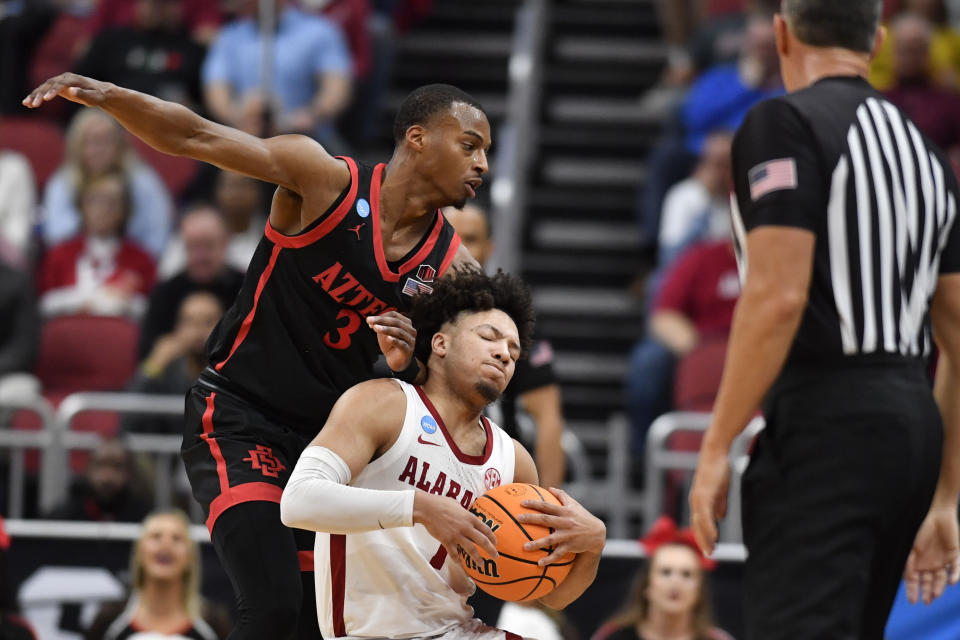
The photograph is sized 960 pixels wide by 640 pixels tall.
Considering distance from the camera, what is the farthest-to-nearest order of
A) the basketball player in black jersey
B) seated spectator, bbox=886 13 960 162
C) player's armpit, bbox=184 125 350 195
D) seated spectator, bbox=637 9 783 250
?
1. seated spectator, bbox=637 9 783 250
2. seated spectator, bbox=886 13 960 162
3. the basketball player in black jersey
4. player's armpit, bbox=184 125 350 195

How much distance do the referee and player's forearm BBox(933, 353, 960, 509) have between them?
8 cm

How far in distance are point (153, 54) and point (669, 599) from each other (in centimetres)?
631

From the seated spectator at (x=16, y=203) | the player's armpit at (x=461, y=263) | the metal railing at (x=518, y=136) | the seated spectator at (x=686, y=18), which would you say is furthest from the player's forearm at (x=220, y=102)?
the player's armpit at (x=461, y=263)

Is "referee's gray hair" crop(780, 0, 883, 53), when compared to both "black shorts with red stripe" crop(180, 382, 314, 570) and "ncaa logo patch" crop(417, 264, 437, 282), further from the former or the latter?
"black shorts with red stripe" crop(180, 382, 314, 570)

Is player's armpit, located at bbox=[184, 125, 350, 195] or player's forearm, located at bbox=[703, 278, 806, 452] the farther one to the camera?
player's armpit, located at bbox=[184, 125, 350, 195]

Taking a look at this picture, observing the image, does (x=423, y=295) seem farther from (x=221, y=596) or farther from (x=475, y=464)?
(x=221, y=596)

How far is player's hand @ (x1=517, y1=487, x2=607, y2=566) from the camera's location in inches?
154

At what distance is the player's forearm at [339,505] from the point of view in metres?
3.82

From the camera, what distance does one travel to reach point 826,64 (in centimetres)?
371

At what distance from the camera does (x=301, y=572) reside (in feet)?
15.4

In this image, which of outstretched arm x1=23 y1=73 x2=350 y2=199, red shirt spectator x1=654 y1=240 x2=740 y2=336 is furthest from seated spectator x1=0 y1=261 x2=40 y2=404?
outstretched arm x1=23 y1=73 x2=350 y2=199

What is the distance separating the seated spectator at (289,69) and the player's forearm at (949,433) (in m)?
7.38

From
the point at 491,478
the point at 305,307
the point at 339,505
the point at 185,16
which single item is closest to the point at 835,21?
the point at 491,478

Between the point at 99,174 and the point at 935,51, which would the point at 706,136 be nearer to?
the point at 935,51
